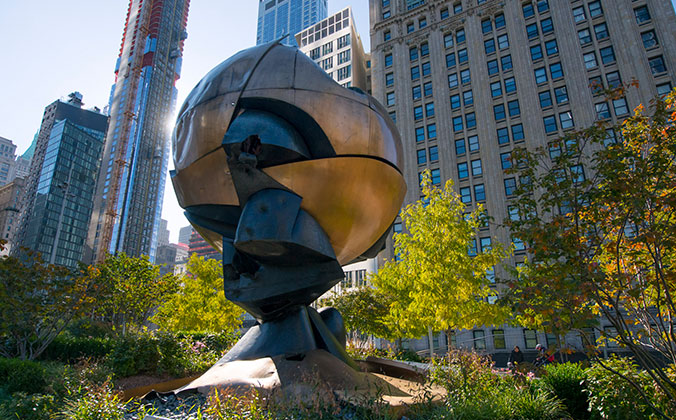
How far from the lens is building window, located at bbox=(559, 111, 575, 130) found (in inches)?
1383

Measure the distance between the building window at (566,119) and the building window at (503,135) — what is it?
179 inches

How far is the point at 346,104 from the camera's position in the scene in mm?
7027

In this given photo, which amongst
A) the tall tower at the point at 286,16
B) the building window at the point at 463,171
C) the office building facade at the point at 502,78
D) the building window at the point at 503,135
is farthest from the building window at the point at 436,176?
the tall tower at the point at 286,16

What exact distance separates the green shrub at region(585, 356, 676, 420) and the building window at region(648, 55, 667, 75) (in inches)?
1441

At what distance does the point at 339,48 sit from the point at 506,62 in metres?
26.9

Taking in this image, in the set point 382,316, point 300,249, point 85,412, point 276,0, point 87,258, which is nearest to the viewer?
point 85,412

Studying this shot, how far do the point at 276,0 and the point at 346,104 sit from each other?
164886 millimetres

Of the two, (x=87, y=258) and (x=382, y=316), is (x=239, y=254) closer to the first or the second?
(x=382, y=316)

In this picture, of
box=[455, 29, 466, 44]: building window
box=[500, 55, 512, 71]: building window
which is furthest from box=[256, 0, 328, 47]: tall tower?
box=[500, 55, 512, 71]: building window

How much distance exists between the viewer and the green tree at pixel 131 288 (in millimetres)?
19922

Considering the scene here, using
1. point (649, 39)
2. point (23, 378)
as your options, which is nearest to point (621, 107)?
point (649, 39)

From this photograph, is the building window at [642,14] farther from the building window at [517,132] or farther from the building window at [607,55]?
the building window at [517,132]

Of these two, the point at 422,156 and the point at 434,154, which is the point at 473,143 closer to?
the point at 434,154

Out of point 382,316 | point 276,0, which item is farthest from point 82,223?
point 276,0
